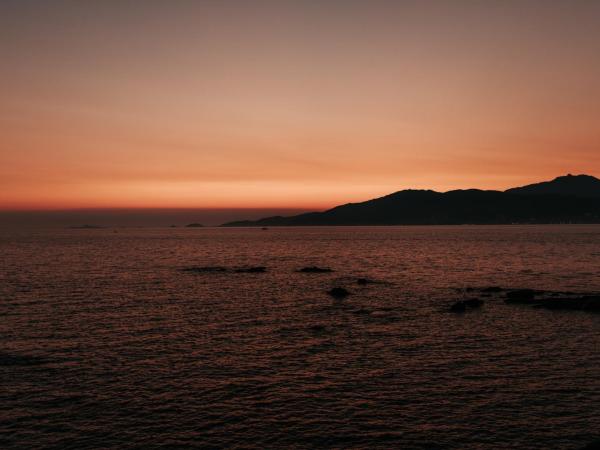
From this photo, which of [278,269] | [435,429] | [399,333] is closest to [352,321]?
[399,333]

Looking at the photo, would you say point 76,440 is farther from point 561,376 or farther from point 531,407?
point 561,376

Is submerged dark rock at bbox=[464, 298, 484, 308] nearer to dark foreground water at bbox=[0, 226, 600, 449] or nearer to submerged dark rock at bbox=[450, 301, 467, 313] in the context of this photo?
submerged dark rock at bbox=[450, 301, 467, 313]

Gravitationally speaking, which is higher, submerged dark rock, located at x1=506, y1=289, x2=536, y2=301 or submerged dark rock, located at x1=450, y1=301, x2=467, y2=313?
submerged dark rock, located at x1=506, y1=289, x2=536, y2=301

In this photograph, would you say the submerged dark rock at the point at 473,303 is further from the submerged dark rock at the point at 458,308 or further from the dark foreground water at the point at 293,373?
the dark foreground water at the point at 293,373

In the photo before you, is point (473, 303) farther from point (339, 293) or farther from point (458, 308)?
point (339, 293)

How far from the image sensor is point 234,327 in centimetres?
4503

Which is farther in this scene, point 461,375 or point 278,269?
point 278,269

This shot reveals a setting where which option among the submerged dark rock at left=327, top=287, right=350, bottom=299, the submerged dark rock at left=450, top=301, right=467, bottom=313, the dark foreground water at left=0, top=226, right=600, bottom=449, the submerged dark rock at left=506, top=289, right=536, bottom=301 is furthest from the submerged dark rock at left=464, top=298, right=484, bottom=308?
the submerged dark rock at left=327, top=287, right=350, bottom=299

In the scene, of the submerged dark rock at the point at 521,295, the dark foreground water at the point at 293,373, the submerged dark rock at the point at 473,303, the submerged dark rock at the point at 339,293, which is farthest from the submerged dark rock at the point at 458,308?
the submerged dark rock at the point at 339,293

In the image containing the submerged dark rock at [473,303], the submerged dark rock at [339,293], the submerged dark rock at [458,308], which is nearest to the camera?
the submerged dark rock at [458,308]

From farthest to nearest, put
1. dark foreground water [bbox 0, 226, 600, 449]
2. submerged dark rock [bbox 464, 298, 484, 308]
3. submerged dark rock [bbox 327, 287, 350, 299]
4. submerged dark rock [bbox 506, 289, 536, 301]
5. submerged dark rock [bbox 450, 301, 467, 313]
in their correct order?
1. submerged dark rock [bbox 327, 287, 350, 299]
2. submerged dark rock [bbox 506, 289, 536, 301]
3. submerged dark rock [bbox 464, 298, 484, 308]
4. submerged dark rock [bbox 450, 301, 467, 313]
5. dark foreground water [bbox 0, 226, 600, 449]

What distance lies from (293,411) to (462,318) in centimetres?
2922

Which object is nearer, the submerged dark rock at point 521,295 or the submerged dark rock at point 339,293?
the submerged dark rock at point 521,295

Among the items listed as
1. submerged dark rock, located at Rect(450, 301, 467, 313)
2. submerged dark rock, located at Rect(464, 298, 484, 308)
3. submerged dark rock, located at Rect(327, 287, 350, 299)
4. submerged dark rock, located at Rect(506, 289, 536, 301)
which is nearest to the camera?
submerged dark rock, located at Rect(450, 301, 467, 313)
